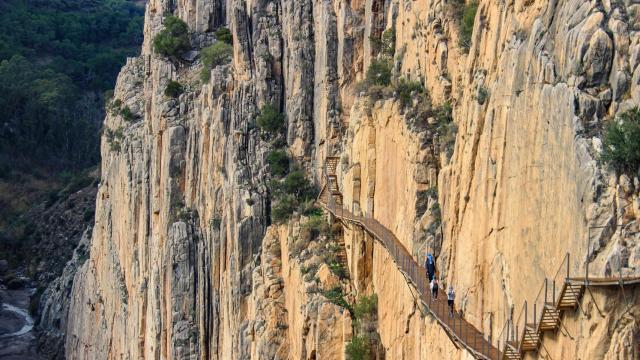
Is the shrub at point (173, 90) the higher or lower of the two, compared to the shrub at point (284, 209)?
higher

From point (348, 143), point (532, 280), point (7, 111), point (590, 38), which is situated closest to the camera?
point (590, 38)

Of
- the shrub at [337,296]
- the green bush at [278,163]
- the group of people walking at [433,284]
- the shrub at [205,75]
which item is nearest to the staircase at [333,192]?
the shrub at [337,296]

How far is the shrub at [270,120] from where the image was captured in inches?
2249

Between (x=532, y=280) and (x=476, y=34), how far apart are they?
867cm

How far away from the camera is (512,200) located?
25969mm

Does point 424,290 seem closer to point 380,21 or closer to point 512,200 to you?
point 512,200

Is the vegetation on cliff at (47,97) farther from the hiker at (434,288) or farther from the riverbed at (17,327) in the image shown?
the hiker at (434,288)

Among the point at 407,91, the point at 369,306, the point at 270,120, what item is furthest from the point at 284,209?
the point at 407,91

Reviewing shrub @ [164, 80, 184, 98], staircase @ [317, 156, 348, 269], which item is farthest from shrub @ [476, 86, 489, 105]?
shrub @ [164, 80, 184, 98]

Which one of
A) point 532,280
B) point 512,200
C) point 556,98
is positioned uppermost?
point 556,98

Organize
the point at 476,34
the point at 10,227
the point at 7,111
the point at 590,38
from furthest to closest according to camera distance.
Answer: the point at 7,111 → the point at 10,227 → the point at 476,34 → the point at 590,38

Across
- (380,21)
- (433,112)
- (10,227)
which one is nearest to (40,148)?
(10,227)

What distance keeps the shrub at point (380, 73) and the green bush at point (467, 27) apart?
8424mm

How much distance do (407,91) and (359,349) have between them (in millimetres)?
9275
